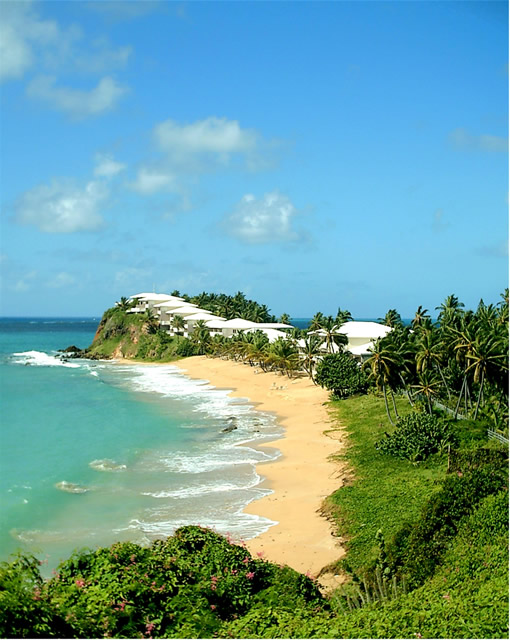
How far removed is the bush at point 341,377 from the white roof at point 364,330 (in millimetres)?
9864

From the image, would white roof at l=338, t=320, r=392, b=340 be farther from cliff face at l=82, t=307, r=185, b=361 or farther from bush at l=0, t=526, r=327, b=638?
bush at l=0, t=526, r=327, b=638

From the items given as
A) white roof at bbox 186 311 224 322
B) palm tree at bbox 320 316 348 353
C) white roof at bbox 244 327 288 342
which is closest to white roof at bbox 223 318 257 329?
white roof at bbox 244 327 288 342

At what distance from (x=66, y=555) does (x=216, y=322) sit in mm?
67405

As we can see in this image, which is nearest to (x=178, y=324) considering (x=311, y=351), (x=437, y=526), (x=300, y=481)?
(x=311, y=351)

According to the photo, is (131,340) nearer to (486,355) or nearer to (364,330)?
(364,330)

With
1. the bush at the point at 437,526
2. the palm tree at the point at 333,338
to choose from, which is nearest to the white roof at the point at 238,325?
the palm tree at the point at 333,338

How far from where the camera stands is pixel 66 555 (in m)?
20.4

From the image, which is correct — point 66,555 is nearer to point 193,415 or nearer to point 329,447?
point 329,447

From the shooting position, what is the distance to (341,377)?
1852 inches

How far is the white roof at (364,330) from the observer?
192ft

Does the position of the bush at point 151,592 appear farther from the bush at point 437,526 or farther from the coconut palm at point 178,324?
the coconut palm at point 178,324

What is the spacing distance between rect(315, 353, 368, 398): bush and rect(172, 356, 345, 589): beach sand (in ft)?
5.34

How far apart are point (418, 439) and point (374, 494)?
5.44 meters

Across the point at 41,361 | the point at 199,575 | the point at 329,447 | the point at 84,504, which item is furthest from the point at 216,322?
the point at 199,575
